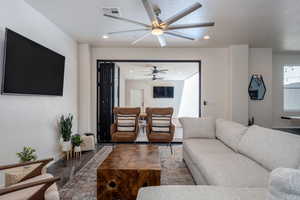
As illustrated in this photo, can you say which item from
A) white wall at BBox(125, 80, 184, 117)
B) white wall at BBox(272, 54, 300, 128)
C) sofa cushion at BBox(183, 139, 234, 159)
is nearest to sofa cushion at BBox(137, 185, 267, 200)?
sofa cushion at BBox(183, 139, 234, 159)

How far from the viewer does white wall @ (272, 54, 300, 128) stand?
18.1 ft

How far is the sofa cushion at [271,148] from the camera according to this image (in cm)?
164

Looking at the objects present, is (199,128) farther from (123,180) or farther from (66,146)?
(66,146)

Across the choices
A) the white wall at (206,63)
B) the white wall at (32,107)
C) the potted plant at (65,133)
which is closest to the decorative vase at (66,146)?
the potted plant at (65,133)

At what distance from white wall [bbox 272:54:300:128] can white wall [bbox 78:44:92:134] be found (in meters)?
5.52

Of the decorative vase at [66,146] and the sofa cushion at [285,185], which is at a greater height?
the sofa cushion at [285,185]

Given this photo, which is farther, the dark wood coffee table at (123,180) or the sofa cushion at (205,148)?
the sofa cushion at (205,148)

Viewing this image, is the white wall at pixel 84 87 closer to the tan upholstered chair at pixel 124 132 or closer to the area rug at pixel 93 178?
the tan upholstered chair at pixel 124 132

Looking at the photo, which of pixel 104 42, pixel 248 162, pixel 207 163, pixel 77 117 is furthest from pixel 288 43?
pixel 77 117

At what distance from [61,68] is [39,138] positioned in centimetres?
135

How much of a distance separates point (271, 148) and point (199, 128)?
157 centimetres

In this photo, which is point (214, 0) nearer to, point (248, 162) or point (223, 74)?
point (248, 162)

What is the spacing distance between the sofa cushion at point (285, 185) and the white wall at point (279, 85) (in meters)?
5.68

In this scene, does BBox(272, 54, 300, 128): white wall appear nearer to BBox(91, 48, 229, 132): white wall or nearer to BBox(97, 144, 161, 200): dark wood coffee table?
BBox(91, 48, 229, 132): white wall
